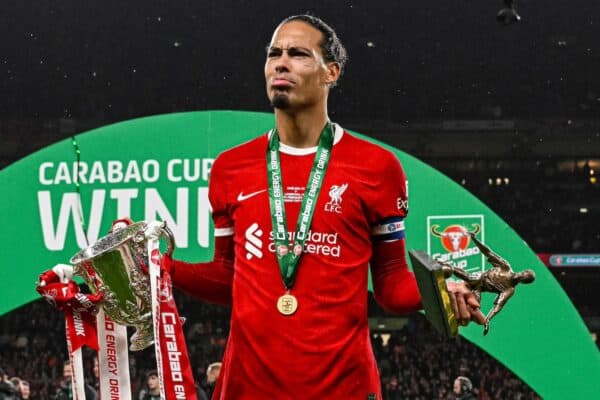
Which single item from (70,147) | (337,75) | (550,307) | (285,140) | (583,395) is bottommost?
(583,395)

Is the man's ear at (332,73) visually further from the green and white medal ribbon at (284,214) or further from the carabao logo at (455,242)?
the carabao logo at (455,242)

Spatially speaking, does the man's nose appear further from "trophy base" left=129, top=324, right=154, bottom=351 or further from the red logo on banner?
"trophy base" left=129, top=324, right=154, bottom=351

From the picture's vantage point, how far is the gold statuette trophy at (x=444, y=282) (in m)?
1.74

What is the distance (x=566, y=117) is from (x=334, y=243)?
744cm

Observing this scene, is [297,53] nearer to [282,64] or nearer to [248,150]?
[282,64]

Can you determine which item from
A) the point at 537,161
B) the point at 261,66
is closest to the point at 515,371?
the point at 537,161

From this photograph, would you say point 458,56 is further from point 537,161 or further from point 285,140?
point 285,140

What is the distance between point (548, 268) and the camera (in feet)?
28.8

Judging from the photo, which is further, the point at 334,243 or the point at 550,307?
the point at 550,307

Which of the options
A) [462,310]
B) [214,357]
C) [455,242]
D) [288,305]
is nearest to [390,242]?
[288,305]

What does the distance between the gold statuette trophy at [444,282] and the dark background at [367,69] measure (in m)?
6.81

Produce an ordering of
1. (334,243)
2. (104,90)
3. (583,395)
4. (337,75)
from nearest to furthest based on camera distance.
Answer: (334,243) < (337,75) < (583,395) < (104,90)

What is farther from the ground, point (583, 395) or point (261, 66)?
point (261, 66)

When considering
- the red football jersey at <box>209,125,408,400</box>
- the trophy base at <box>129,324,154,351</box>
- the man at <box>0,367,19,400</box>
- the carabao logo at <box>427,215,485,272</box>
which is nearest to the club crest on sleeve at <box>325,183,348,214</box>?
the red football jersey at <box>209,125,408,400</box>
